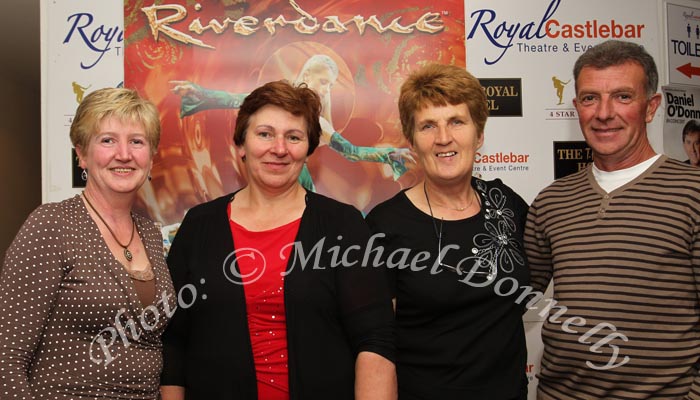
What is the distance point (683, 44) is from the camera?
9.86 ft

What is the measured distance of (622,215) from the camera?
1.78 meters

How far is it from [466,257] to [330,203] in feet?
1.65

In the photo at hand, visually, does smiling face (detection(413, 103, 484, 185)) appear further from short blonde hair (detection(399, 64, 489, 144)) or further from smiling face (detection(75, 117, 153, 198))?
smiling face (detection(75, 117, 153, 198))

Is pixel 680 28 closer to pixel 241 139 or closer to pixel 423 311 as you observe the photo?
pixel 423 311

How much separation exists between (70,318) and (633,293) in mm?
1697

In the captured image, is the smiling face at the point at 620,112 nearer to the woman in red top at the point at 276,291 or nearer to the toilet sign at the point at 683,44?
the woman in red top at the point at 276,291

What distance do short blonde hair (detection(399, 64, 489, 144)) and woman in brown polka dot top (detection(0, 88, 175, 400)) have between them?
88 cm

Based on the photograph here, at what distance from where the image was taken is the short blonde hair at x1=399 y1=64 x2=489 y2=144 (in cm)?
187

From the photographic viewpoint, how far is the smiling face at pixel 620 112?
5.98ft

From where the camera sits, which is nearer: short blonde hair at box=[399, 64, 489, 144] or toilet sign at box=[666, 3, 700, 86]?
short blonde hair at box=[399, 64, 489, 144]

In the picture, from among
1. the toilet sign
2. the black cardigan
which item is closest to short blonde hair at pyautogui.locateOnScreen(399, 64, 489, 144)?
the black cardigan

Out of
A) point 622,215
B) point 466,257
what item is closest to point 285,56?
point 466,257

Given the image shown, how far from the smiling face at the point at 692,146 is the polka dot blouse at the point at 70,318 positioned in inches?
114

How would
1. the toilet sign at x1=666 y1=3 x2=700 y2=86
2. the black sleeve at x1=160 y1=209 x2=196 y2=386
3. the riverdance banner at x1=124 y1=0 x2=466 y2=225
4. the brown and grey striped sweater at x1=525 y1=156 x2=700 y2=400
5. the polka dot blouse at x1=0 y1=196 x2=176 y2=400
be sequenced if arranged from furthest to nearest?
the toilet sign at x1=666 y1=3 x2=700 y2=86, the riverdance banner at x1=124 y1=0 x2=466 y2=225, the black sleeve at x1=160 y1=209 x2=196 y2=386, the brown and grey striped sweater at x1=525 y1=156 x2=700 y2=400, the polka dot blouse at x1=0 y1=196 x2=176 y2=400
